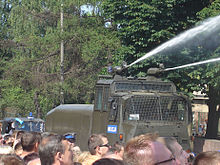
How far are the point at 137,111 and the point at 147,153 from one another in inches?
452

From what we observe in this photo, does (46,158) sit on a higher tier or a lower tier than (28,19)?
lower

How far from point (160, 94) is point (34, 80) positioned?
19887 millimetres

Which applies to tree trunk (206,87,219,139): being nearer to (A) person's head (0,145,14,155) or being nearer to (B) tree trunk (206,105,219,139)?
(B) tree trunk (206,105,219,139)

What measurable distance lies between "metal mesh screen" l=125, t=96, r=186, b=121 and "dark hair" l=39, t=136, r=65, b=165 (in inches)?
382

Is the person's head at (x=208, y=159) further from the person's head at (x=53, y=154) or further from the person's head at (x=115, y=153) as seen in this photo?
the person's head at (x=53, y=154)

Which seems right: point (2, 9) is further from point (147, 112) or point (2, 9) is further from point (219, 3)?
point (147, 112)

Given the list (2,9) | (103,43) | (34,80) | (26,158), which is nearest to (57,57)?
(34,80)

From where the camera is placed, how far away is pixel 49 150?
208 inches

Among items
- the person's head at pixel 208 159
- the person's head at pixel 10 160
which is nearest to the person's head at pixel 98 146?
the person's head at pixel 10 160

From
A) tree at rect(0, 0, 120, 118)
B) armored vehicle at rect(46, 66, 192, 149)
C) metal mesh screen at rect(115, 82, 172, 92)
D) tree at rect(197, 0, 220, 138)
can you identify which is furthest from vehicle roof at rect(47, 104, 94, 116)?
tree at rect(0, 0, 120, 118)

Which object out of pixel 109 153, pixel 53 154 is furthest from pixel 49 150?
pixel 109 153

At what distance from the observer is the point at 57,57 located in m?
35.0

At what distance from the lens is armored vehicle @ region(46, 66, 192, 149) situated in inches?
589

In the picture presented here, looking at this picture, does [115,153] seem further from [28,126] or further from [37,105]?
[37,105]
